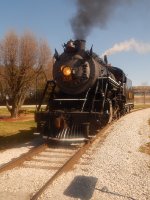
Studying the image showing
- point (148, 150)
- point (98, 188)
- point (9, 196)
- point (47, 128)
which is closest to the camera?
point (9, 196)

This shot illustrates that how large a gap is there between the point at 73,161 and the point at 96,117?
2.85 meters

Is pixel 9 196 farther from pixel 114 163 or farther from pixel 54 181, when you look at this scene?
pixel 114 163

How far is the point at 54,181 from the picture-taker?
732 centimetres

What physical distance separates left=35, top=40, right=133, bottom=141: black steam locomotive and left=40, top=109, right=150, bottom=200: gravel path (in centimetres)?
126

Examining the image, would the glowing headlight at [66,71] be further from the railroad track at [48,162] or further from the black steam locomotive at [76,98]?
the railroad track at [48,162]

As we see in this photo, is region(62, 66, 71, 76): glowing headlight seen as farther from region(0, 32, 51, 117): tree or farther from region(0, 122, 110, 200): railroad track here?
region(0, 32, 51, 117): tree

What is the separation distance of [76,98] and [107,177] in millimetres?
5889

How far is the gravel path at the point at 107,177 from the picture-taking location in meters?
6.47

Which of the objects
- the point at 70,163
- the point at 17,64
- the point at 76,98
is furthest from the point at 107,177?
the point at 17,64

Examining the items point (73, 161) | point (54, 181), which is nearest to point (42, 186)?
point (54, 181)

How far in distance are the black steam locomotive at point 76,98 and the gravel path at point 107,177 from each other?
4.15ft

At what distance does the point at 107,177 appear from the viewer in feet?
25.2

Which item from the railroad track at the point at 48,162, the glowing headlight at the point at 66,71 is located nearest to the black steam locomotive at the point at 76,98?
the glowing headlight at the point at 66,71

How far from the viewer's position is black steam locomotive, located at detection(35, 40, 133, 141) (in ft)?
38.1
